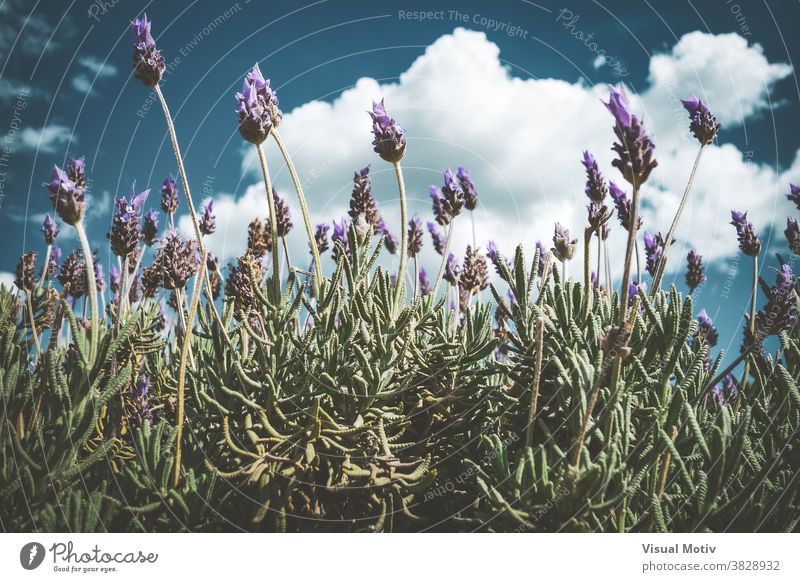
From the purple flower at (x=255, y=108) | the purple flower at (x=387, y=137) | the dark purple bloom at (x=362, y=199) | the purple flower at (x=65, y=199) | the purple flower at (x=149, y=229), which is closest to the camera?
the purple flower at (x=65, y=199)

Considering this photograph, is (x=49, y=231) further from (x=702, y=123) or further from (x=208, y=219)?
(x=702, y=123)

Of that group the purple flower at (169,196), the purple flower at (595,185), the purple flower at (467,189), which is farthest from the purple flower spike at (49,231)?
the purple flower at (595,185)

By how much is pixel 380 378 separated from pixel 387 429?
0.45ft

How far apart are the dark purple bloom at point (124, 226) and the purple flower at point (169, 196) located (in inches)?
30.7

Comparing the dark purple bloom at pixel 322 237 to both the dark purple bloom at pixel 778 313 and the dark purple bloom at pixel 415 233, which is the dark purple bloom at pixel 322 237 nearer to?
the dark purple bloom at pixel 415 233

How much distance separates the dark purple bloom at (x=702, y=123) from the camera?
1.61 meters

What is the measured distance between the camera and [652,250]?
77.3 inches

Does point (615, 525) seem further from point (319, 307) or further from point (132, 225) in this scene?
point (132, 225)

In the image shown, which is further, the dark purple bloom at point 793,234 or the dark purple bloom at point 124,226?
the dark purple bloom at point 793,234

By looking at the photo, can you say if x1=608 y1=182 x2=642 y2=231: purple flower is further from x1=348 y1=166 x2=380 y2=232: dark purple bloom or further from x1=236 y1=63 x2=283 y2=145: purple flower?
x1=236 y1=63 x2=283 y2=145: purple flower

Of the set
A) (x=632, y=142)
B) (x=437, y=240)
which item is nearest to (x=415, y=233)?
(x=437, y=240)

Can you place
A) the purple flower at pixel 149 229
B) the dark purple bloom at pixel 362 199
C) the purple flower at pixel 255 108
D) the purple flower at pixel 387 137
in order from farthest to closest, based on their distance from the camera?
the purple flower at pixel 149 229, the dark purple bloom at pixel 362 199, the purple flower at pixel 387 137, the purple flower at pixel 255 108
